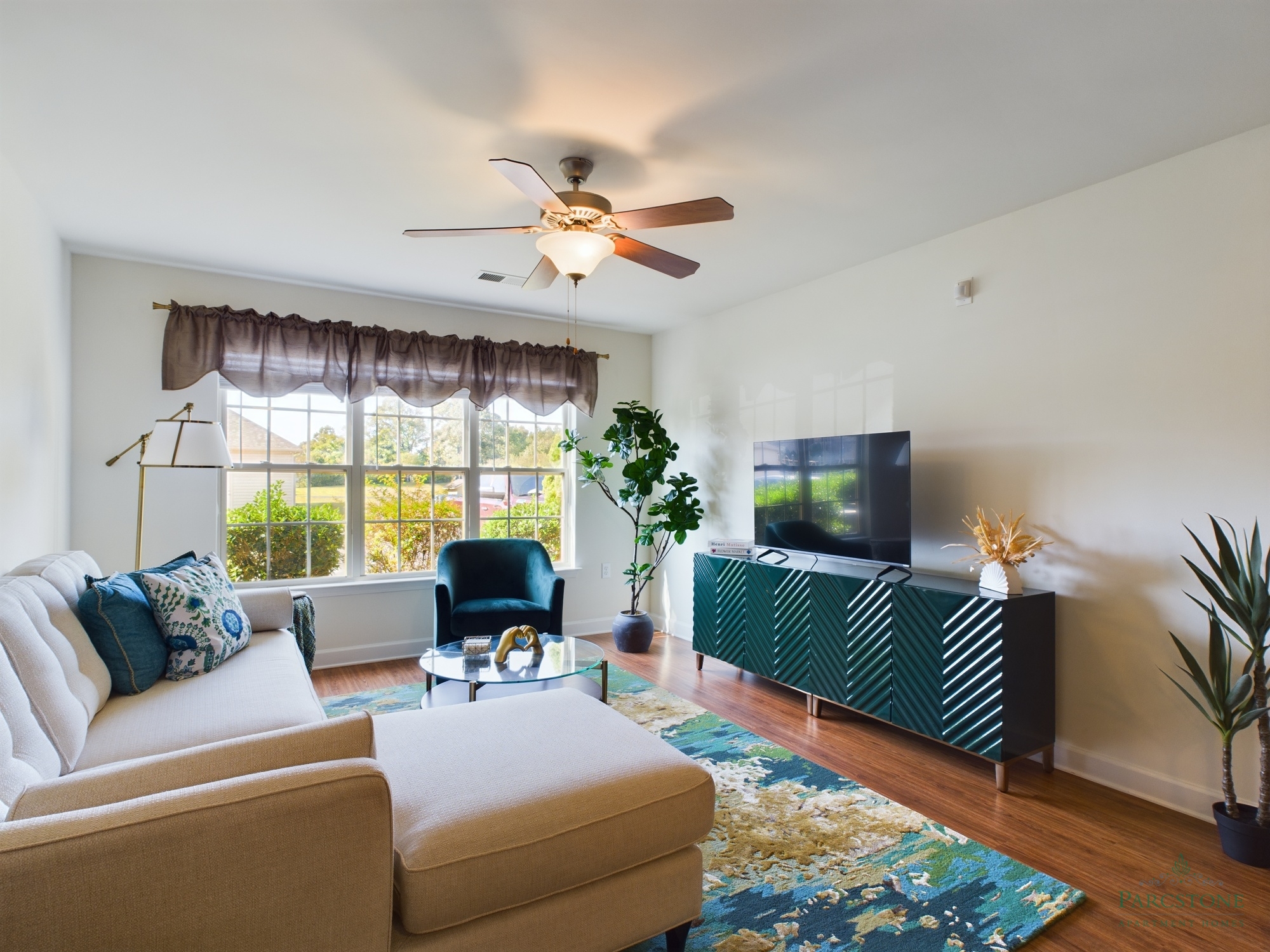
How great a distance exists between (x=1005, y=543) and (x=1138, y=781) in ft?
3.34

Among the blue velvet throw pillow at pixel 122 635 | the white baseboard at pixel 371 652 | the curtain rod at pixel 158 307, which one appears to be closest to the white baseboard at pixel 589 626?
the white baseboard at pixel 371 652

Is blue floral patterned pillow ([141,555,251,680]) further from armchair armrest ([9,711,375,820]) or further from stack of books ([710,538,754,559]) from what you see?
stack of books ([710,538,754,559])

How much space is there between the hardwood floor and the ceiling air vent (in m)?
2.55

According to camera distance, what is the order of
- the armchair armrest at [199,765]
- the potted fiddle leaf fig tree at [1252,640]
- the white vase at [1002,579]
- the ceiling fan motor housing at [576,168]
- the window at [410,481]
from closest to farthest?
the armchair armrest at [199,765]
the potted fiddle leaf fig tree at [1252,640]
the ceiling fan motor housing at [576,168]
the white vase at [1002,579]
the window at [410,481]

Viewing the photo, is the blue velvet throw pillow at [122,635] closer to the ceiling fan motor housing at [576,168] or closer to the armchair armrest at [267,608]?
the armchair armrest at [267,608]

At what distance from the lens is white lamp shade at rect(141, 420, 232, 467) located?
3316mm

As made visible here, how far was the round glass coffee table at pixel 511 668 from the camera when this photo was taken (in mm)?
2900

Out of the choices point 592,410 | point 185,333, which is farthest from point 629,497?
point 185,333

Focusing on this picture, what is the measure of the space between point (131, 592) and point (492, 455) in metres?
2.84

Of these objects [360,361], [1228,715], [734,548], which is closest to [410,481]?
[360,361]

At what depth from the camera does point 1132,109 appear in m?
2.28

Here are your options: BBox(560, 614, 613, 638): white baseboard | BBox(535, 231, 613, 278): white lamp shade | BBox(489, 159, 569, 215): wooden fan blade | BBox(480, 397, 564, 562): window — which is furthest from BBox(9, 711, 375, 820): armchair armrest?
BBox(560, 614, 613, 638): white baseboard

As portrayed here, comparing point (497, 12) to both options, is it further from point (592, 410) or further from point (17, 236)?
point (592, 410)

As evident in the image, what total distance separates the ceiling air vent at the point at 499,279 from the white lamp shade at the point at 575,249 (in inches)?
62.0
